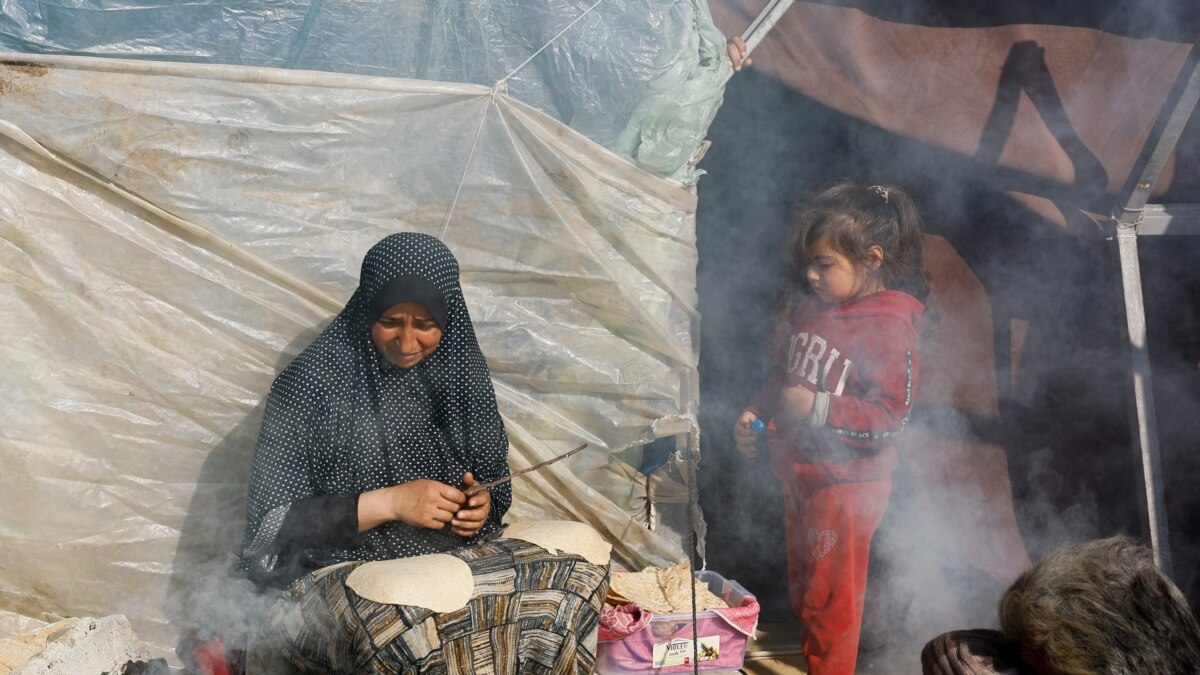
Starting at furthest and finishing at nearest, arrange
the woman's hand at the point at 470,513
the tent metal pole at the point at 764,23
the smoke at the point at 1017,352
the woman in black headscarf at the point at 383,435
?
the smoke at the point at 1017,352, the tent metal pole at the point at 764,23, the woman's hand at the point at 470,513, the woman in black headscarf at the point at 383,435

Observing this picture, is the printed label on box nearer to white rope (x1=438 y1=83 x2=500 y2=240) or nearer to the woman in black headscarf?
the woman in black headscarf

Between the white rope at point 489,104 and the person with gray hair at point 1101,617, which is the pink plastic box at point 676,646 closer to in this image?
the person with gray hair at point 1101,617

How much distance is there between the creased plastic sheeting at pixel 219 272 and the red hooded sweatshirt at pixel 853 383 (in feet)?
1.83

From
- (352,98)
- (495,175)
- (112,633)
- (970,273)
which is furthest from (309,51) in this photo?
(970,273)

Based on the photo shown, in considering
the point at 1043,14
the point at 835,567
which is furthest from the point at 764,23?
the point at 835,567

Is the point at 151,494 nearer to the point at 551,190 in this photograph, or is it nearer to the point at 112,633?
the point at 112,633

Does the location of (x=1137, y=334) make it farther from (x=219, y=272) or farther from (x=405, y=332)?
(x=219, y=272)

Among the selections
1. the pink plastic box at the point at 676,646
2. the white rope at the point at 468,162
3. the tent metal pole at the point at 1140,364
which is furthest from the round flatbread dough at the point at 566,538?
the tent metal pole at the point at 1140,364

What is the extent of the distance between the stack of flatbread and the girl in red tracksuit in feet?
1.27

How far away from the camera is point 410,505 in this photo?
2.91 metres

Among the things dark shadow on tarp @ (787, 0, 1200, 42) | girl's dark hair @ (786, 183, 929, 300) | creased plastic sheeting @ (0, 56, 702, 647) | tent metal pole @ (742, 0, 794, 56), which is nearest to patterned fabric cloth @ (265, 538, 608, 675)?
creased plastic sheeting @ (0, 56, 702, 647)

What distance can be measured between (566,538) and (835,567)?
1.08 m

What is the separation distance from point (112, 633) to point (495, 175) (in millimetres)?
1898

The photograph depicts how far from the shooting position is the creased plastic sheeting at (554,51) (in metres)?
3.50
